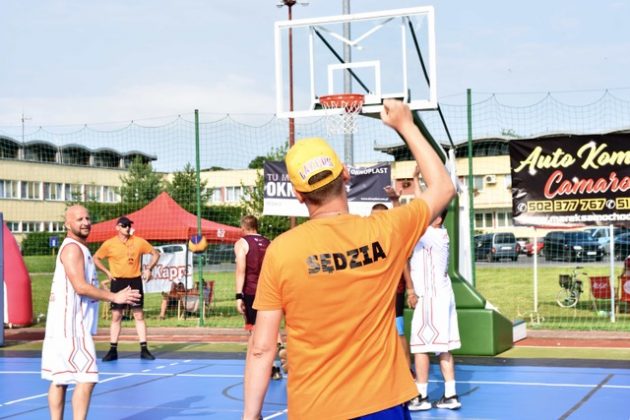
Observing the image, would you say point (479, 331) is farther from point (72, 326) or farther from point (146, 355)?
point (72, 326)

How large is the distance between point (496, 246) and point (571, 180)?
80.4 feet

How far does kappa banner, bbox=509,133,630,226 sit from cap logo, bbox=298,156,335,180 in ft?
41.7

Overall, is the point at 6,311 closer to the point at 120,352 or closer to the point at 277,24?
the point at 120,352

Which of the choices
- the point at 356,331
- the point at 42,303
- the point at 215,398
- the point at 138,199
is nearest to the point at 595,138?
the point at 215,398

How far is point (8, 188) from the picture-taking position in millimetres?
54500

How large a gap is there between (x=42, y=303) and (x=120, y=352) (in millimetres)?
12387

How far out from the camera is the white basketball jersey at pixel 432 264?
9195mm

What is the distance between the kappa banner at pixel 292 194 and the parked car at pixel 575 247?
16.7 meters

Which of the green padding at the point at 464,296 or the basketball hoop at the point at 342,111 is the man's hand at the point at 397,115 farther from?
the green padding at the point at 464,296

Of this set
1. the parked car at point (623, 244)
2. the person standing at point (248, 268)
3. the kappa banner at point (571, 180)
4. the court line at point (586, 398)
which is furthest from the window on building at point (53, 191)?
the court line at point (586, 398)

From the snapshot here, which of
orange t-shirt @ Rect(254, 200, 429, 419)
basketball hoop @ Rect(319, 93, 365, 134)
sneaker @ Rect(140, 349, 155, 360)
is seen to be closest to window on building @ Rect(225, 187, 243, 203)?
sneaker @ Rect(140, 349, 155, 360)

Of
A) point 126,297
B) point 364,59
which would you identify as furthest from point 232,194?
point 126,297

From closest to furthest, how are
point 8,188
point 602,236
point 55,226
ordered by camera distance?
point 602,236 → point 55,226 → point 8,188

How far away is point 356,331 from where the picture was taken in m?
3.44
